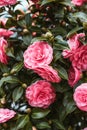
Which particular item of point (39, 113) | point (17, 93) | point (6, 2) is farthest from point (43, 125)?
point (6, 2)

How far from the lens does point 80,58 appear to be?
50.8 inches

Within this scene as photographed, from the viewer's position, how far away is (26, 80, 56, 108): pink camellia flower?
130 cm

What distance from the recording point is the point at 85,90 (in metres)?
1.25

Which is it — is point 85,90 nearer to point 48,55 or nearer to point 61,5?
point 48,55

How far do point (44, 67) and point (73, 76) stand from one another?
0.15 meters

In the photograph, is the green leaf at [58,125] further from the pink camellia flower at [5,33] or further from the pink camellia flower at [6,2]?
the pink camellia flower at [6,2]

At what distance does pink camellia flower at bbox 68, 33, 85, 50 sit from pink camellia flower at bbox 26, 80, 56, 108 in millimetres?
156

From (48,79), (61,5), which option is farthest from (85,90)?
(61,5)

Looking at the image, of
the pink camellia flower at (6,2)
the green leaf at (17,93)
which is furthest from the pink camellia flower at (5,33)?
the green leaf at (17,93)

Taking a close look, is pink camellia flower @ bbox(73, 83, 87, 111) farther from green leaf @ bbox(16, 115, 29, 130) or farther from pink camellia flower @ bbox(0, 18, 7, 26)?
pink camellia flower @ bbox(0, 18, 7, 26)

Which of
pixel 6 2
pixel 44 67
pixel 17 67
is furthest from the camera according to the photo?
pixel 6 2

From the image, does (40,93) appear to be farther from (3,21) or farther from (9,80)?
(3,21)

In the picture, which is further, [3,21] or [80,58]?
[3,21]

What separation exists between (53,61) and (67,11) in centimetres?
30
